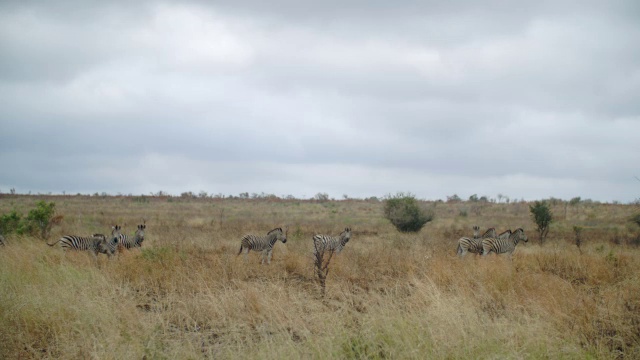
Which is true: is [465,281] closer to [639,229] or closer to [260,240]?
[260,240]

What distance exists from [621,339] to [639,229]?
25681 millimetres

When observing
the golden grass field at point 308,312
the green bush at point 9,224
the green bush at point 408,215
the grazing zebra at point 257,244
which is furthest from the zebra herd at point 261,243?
the green bush at point 408,215

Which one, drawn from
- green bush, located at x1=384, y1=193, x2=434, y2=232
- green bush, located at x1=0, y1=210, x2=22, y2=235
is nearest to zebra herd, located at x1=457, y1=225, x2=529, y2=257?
green bush, located at x1=384, y1=193, x2=434, y2=232

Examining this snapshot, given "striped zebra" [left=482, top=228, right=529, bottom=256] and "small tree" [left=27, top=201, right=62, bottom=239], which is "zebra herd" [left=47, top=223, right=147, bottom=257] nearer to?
"small tree" [left=27, top=201, right=62, bottom=239]

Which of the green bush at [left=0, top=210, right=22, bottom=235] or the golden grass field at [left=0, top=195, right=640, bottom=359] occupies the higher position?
the green bush at [left=0, top=210, right=22, bottom=235]

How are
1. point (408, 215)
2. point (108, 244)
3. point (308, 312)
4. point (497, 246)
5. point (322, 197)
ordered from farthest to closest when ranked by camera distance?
point (322, 197), point (408, 215), point (497, 246), point (108, 244), point (308, 312)

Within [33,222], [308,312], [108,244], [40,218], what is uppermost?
[40,218]

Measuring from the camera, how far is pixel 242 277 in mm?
10297

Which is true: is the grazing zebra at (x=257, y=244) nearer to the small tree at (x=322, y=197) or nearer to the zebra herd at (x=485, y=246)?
the zebra herd at (x=485, y=246)

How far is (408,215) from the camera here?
2662 cm

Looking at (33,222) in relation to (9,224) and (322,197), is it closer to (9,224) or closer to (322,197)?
(9,224)

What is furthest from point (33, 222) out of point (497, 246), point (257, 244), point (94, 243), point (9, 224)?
point (497, 246)

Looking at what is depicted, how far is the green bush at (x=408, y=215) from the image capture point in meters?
26.6

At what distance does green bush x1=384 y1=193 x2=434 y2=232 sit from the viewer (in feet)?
87.3
